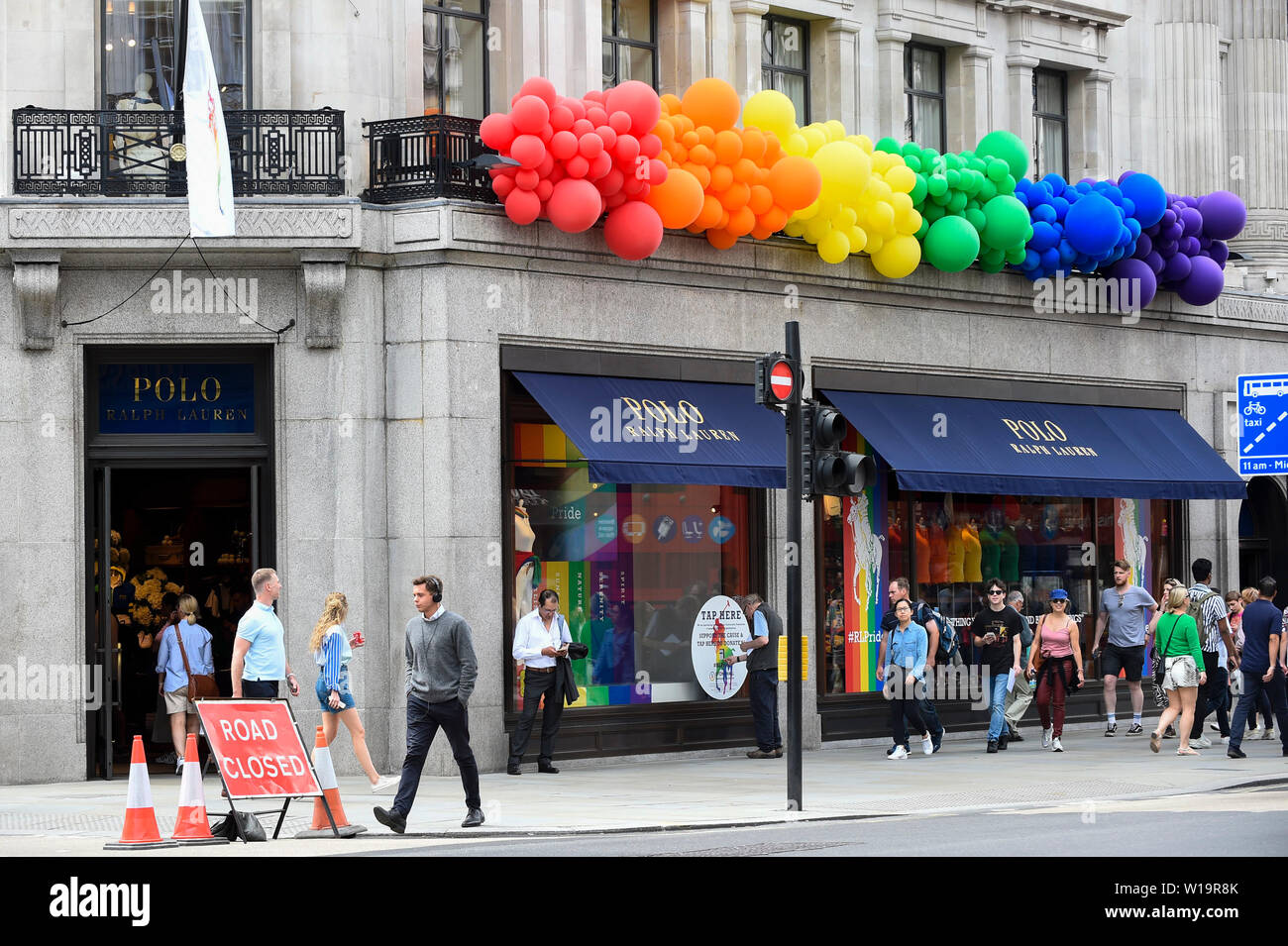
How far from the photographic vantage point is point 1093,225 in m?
25.9

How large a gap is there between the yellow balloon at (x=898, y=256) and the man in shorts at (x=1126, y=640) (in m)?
4.71

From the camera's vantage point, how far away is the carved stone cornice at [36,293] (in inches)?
794

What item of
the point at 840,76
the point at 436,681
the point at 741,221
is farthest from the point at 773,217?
the point at 436,681

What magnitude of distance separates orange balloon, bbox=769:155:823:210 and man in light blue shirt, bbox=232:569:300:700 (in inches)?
314

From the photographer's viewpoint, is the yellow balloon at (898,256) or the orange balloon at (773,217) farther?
the yellow balloon at (898,256)

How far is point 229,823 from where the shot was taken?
1456cm

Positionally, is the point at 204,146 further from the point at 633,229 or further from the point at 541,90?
the point at 633,229

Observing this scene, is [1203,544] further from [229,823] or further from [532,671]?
[229,823]

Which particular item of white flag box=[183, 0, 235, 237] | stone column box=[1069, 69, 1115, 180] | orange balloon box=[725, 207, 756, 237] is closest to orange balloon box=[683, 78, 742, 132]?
orange balloon box=[725, 207, 756, 237]

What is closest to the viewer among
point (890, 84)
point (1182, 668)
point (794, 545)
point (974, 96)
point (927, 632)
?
point (794, 545)

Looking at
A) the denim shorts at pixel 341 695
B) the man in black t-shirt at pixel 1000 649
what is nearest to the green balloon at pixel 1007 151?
the man in black t-shirt at pixel 1000 649

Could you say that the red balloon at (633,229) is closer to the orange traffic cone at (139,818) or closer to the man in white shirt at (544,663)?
the man in white shirt at (544,663)

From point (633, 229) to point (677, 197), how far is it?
66 centimetres
